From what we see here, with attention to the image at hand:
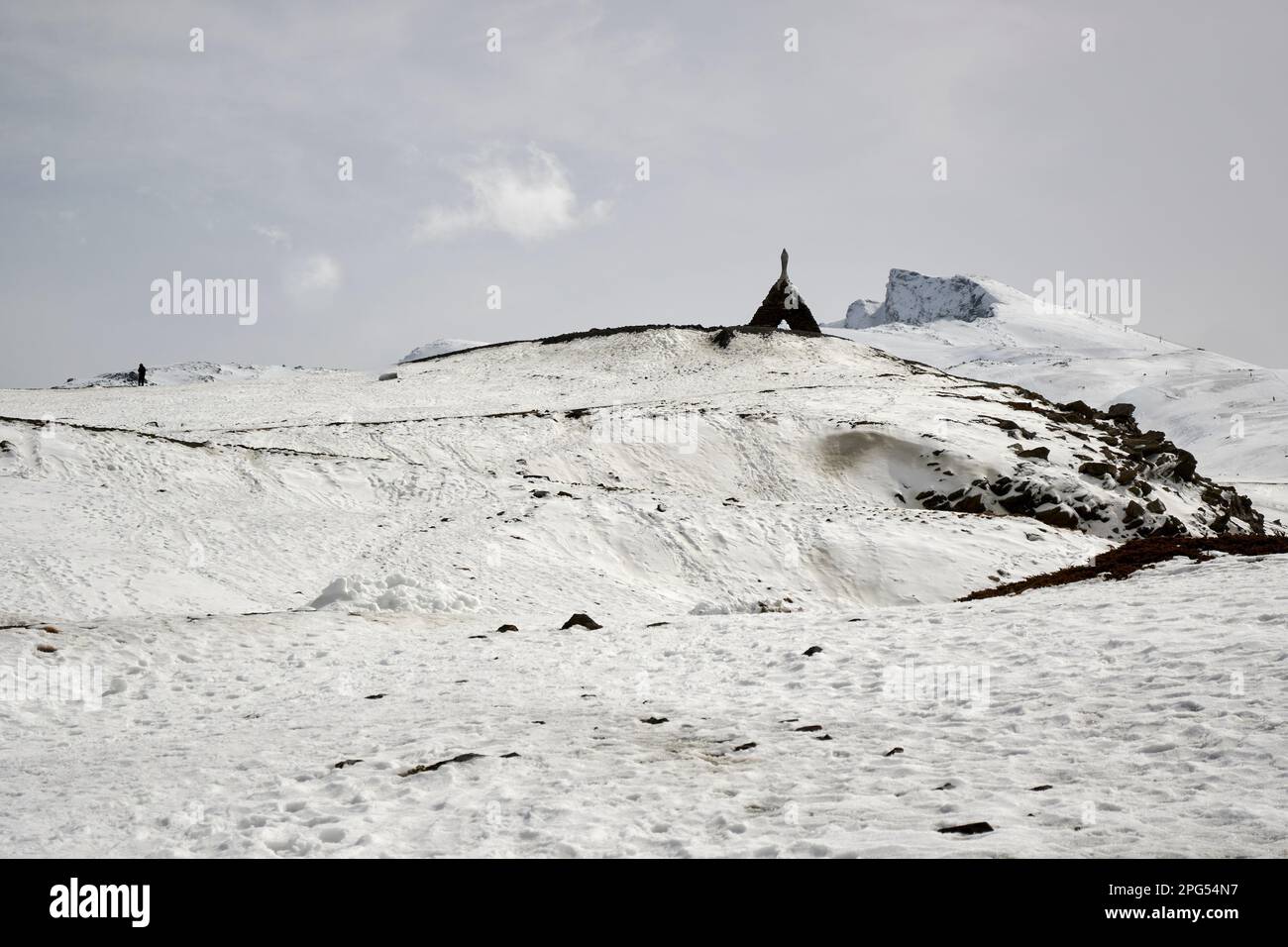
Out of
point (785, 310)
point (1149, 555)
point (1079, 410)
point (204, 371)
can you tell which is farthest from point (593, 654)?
point (204, 371)

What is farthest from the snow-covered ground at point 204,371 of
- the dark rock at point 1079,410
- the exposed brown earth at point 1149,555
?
the exposed brown earth at point 1149,555

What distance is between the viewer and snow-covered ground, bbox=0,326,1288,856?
6949mm

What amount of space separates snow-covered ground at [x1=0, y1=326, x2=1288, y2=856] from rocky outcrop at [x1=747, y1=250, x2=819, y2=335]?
94.4 feet

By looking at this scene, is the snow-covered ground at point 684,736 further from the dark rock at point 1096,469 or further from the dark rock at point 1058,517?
the dark rock at point 1096,469

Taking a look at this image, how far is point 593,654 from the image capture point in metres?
13.3

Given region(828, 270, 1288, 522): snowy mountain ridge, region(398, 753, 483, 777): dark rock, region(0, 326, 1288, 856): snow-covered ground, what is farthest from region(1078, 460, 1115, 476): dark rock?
region(398, 753, 483, 777): dark rock

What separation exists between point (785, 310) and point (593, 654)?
4994 centimetres

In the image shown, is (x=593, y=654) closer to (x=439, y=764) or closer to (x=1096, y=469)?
(x=439, y=764)

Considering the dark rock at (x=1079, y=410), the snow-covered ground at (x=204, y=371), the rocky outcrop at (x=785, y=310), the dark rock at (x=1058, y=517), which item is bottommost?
the dark rock at (x=1058, y=517)

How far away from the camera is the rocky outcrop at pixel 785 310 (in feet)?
Answer: 197

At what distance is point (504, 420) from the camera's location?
1323 inches

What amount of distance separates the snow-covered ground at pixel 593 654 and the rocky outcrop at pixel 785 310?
2876 centimetres
